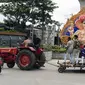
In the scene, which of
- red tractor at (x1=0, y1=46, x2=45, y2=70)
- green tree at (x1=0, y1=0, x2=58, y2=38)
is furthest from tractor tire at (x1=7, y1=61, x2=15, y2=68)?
green tree at (x1=0, y1=0, x2=58, y2=38)

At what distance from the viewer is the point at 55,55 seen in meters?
30.9

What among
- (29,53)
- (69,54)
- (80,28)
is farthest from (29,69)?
(80,28)

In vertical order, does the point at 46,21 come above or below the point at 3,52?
above

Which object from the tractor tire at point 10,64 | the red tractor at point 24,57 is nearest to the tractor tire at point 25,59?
the red tractor at point 24,57

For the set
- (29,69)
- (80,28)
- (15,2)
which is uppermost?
(15,2)

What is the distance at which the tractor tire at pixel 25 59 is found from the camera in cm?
1841

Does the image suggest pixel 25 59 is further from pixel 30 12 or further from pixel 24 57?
pixel 30 12

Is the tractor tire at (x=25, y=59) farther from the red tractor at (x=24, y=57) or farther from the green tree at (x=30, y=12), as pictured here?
the green tree at (x=30, y=12)

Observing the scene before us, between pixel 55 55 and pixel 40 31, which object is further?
pixel 40 31

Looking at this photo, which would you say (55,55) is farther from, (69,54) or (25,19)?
(25,19)

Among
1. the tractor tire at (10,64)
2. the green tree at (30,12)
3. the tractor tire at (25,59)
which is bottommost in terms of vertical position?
the tractor tire at (10,64)

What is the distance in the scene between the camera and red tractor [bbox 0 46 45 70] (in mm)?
18484

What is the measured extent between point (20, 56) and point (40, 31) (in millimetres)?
32487

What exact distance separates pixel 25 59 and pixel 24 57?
0.13 meters
